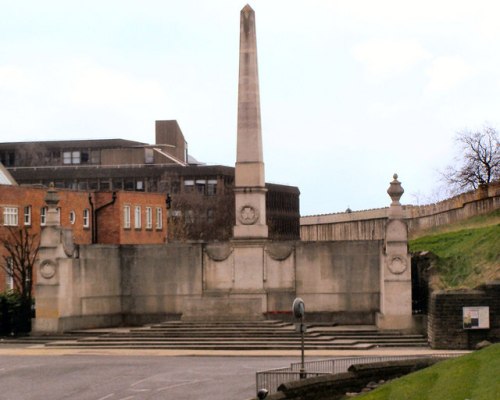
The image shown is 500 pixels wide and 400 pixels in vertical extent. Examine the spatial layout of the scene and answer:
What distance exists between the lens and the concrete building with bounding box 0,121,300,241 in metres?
125

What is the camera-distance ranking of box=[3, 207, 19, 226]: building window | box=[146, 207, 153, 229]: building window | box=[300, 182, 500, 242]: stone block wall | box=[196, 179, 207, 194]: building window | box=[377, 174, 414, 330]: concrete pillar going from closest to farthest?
box=[377, 174, 414, 330]: concrete pillar
box=[300, 182, 500, 242]: stone block wall
box=[3, 207, 19, 226]: building window
box=[146, 207, 153, 229]: building window
box=[196, 179, 207, 194]: building window

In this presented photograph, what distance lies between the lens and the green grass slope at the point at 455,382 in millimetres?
21516

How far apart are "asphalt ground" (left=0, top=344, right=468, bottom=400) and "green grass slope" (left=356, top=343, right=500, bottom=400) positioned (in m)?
8.51

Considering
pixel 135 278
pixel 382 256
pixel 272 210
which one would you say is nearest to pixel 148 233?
pixel 135 278

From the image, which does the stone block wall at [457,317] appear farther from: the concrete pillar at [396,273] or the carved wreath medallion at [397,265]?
the carved wreath medallion at [397,265]

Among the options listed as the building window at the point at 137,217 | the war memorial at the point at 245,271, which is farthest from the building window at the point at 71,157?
the war memorial at the point at 245,271

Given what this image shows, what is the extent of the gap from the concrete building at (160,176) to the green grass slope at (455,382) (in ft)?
287

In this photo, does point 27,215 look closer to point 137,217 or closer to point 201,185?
point 137,217

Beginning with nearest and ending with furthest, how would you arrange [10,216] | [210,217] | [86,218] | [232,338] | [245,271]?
[232,338] < [245,271] < [10,216] < [86,218] < [210,217]

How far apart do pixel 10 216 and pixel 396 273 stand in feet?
98.1

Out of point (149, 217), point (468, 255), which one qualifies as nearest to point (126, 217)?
point (149, 217)

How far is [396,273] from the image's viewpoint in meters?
48.9

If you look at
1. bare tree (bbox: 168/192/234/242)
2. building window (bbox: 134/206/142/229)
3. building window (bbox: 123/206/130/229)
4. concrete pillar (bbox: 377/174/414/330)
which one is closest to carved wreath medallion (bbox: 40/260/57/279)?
concrete pillar (bbox: 377/174/414/330)

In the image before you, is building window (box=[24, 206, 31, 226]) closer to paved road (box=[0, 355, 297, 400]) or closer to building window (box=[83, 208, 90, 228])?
building window (box=[83, 208, 90, 228])
